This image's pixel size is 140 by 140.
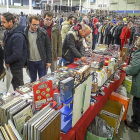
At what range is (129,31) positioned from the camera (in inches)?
262

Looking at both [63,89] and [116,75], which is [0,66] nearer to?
[63,89]

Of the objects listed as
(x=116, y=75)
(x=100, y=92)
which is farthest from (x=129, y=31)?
(x=100, y=92)

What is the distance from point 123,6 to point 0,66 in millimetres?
18154

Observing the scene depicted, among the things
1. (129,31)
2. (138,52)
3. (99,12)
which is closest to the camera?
(138,52)

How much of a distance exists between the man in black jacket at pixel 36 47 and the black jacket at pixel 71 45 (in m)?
0.42

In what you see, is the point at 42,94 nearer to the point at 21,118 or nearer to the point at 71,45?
the point at 21,118

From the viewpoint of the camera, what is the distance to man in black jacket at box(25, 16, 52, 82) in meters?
2.56

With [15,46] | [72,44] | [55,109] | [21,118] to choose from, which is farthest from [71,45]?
[21,118]

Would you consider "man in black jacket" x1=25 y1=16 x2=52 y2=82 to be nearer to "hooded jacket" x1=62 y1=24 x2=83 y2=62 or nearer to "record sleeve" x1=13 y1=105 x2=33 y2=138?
"hooded jacket" x1=62 y1=24 x2=83 y2=62

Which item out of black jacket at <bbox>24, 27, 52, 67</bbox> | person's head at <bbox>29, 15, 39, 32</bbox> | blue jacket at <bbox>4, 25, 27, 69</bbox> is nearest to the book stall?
black jacket at <bbox>24, 27, 52, 67</bbox>

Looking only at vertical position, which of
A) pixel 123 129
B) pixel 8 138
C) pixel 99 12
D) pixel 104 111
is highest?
pixel 99 12

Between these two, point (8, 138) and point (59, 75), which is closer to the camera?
point (8, 138)

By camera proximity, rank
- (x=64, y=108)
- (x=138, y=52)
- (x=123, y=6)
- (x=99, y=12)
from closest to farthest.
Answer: (x=64, y=108) < (x=138, y=52) < (x=99, y=12) < (x=123, y=6)

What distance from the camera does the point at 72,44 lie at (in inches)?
114
